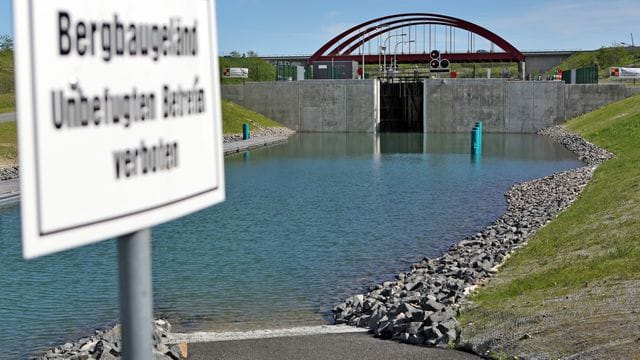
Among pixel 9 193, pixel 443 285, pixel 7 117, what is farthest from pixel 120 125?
pixel 7 117

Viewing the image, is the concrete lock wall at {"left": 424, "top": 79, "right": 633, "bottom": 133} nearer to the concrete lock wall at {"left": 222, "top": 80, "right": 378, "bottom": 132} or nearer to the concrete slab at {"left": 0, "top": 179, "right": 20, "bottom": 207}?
the concrete lock wall at {"left": 222, "top": 80, "right": 378, "bottom": 132}

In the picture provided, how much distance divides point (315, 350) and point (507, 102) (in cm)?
6942

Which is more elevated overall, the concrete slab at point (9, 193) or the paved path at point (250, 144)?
the paved path at point (250, 144)

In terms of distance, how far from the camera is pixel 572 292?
39.3 ft

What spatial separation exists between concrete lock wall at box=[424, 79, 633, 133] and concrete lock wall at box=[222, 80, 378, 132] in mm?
5751

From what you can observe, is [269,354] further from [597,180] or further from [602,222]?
[597,180]

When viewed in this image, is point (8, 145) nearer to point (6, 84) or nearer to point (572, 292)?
point (572, 292)

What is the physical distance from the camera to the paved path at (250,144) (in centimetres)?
5447

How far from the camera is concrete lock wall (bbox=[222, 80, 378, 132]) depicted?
78.8 metres

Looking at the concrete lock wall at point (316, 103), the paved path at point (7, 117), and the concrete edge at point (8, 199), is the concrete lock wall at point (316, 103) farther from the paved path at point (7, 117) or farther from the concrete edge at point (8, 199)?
the concrete edge at point (8, 199)

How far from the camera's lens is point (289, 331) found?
1253 centimetres

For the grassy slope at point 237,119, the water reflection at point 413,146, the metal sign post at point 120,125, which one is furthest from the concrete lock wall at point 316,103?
the metal sign post at point 120,125

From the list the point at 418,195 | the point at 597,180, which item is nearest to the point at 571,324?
the point at 597,180

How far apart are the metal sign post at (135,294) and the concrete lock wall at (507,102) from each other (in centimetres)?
7630
